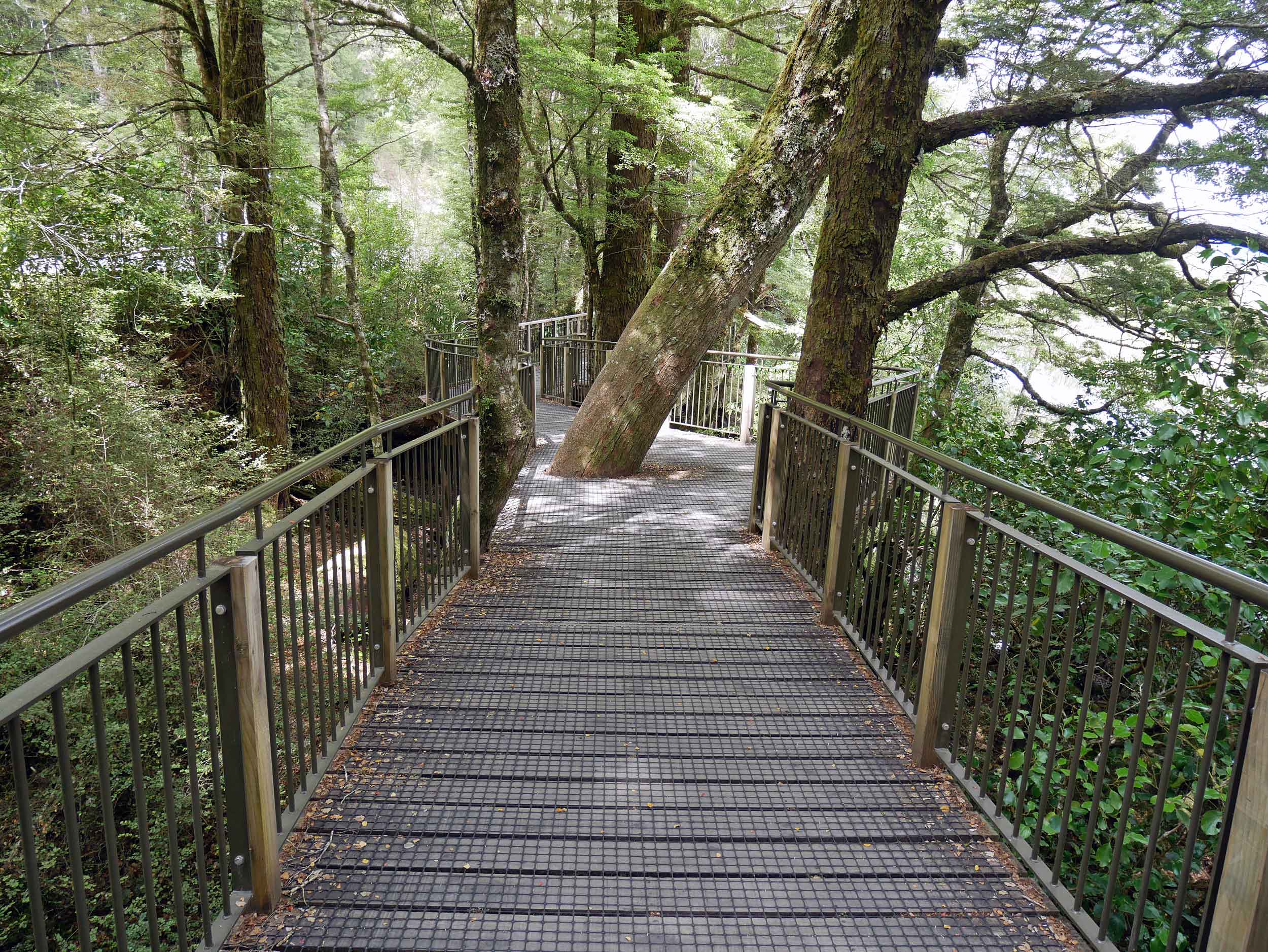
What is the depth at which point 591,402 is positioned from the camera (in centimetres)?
789

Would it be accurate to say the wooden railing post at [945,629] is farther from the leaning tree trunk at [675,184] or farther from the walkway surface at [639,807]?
the leaning tree trunk at [675,184]

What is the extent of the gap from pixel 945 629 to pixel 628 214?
1088 cm

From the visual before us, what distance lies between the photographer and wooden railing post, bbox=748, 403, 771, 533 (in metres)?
5.85

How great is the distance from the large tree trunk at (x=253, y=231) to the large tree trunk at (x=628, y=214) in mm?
4917

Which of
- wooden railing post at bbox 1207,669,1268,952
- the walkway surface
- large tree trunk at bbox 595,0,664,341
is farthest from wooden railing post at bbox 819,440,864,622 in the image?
large tree trunk at bbox 595,0,664,341

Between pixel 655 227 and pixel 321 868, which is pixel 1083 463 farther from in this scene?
pixel 655 227

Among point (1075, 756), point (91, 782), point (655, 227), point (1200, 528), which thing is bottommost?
point (91, 782)

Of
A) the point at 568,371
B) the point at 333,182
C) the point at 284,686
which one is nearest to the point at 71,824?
the point at 284,686

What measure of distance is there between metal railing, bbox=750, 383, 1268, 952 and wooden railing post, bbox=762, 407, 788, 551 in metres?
0.02

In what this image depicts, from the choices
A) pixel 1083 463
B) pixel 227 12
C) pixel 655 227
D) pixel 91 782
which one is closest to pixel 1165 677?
pixel 1083 463

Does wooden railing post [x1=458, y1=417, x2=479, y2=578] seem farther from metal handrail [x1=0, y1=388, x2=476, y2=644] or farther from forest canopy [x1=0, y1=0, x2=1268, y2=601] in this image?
metal handrail [x1=0, y1=388, x2=476, y2=644]

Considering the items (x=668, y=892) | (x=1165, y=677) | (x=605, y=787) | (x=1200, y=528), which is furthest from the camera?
(x=1165, y=677)

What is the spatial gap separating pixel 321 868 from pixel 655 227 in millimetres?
15975

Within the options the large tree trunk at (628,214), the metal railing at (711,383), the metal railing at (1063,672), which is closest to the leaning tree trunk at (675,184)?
the large tree trunk at (628,214)
